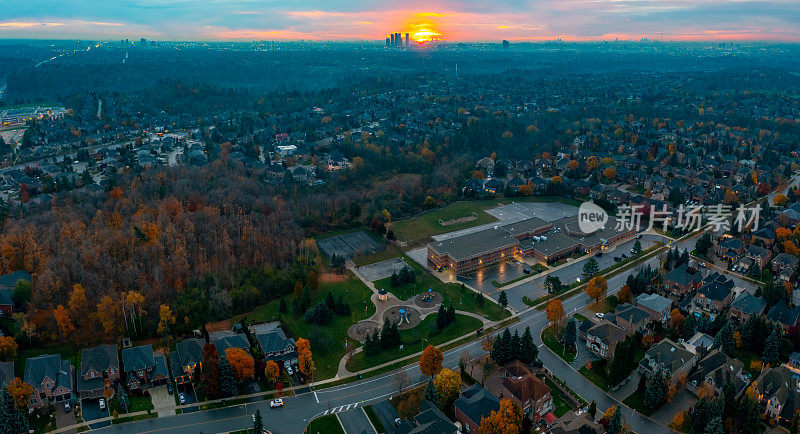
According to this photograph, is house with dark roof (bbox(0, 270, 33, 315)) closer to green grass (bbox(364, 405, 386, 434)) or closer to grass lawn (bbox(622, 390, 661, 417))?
green grass (bbox(364, 405, 386, 434))

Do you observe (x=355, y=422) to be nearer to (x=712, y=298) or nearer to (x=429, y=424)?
(x=429, y=424)

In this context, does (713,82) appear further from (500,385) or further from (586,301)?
(500,385)

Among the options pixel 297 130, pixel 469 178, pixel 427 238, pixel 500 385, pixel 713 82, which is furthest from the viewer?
pixel 713 82

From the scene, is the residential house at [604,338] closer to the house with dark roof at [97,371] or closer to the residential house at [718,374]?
the residential house at [718,374]

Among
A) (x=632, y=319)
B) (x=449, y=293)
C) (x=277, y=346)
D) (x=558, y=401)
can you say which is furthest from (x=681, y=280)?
(x=277, y=346)

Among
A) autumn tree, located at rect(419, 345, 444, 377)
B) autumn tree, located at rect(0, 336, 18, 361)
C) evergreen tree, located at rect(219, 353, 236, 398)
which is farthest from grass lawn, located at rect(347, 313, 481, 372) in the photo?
autumn tree, located at rect(0, 336, 18, 361)

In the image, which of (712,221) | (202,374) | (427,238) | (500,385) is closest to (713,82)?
(712,221)
